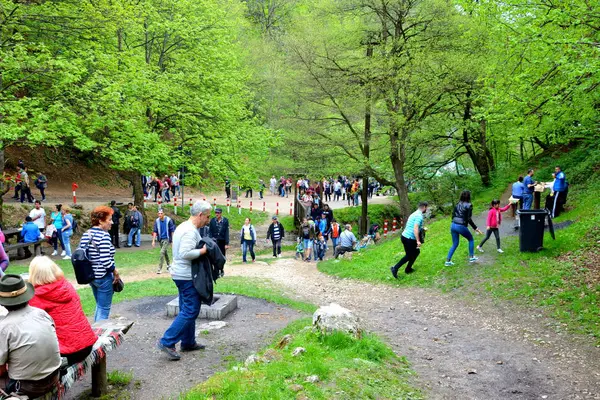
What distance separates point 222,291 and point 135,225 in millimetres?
10825

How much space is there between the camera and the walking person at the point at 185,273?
18.3 ft

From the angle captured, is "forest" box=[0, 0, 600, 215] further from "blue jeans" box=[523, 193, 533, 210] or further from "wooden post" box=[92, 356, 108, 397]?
"wooden post" box=[92, 356, 108, 397]

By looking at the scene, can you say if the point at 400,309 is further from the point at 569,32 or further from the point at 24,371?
the point at 24,371

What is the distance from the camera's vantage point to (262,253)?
20.7 metres

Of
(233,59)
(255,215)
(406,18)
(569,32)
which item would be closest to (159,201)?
(255,215)

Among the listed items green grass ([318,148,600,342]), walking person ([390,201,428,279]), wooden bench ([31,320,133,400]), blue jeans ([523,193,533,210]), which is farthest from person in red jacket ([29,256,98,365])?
blue jeans ([523,193,533,210])

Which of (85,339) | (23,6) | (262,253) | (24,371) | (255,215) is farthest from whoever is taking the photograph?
(255,215)

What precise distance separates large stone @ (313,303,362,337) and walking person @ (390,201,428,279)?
483 centimetres

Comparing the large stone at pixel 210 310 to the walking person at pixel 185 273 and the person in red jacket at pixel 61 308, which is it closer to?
the walking person at pixel 185 273

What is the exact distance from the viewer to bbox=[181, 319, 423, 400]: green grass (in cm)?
444

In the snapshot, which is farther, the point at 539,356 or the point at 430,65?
the point at 430,65

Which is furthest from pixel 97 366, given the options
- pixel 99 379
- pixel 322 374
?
pixel 322 374

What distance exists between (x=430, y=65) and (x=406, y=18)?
7.48 feet

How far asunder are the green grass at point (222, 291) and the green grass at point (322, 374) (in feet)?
9.70
